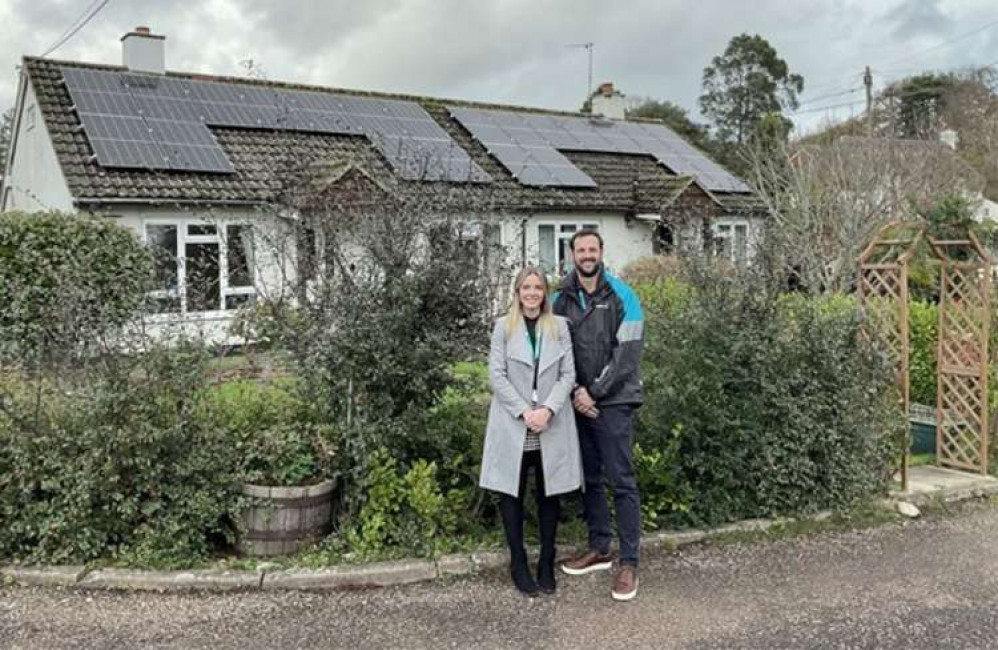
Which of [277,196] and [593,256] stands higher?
[277,196]

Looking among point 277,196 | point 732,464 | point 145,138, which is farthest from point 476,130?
point 732,464

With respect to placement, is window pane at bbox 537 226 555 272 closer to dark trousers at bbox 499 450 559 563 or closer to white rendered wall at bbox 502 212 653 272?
white rendered wall at bbox 502 212 653 272

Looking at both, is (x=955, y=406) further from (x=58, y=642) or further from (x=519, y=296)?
(x=58, y=642)

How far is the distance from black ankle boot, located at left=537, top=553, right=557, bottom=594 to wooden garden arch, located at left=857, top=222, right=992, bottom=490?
3711mm

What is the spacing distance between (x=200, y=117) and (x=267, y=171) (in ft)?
8.70

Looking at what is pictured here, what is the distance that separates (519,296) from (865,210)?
14.3 metres

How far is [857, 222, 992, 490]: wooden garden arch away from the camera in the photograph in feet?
22.6

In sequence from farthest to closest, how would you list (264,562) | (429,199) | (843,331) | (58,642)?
(843,331) → (429,199) → (264,562) → (58,642)

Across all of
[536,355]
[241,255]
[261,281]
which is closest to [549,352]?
[536,355]

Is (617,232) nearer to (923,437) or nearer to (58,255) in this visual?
(923,437)

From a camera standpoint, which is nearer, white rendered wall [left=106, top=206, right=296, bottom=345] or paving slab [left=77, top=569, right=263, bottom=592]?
paving slab [left=77, top=569, right=263, bottom=592]

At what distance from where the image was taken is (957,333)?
736 centimetres

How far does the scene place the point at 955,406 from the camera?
733cm

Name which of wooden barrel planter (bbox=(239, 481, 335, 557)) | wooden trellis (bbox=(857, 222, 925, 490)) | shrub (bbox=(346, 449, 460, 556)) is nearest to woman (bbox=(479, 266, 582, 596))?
shrub (bbox=(346, 449, 460, 556))
